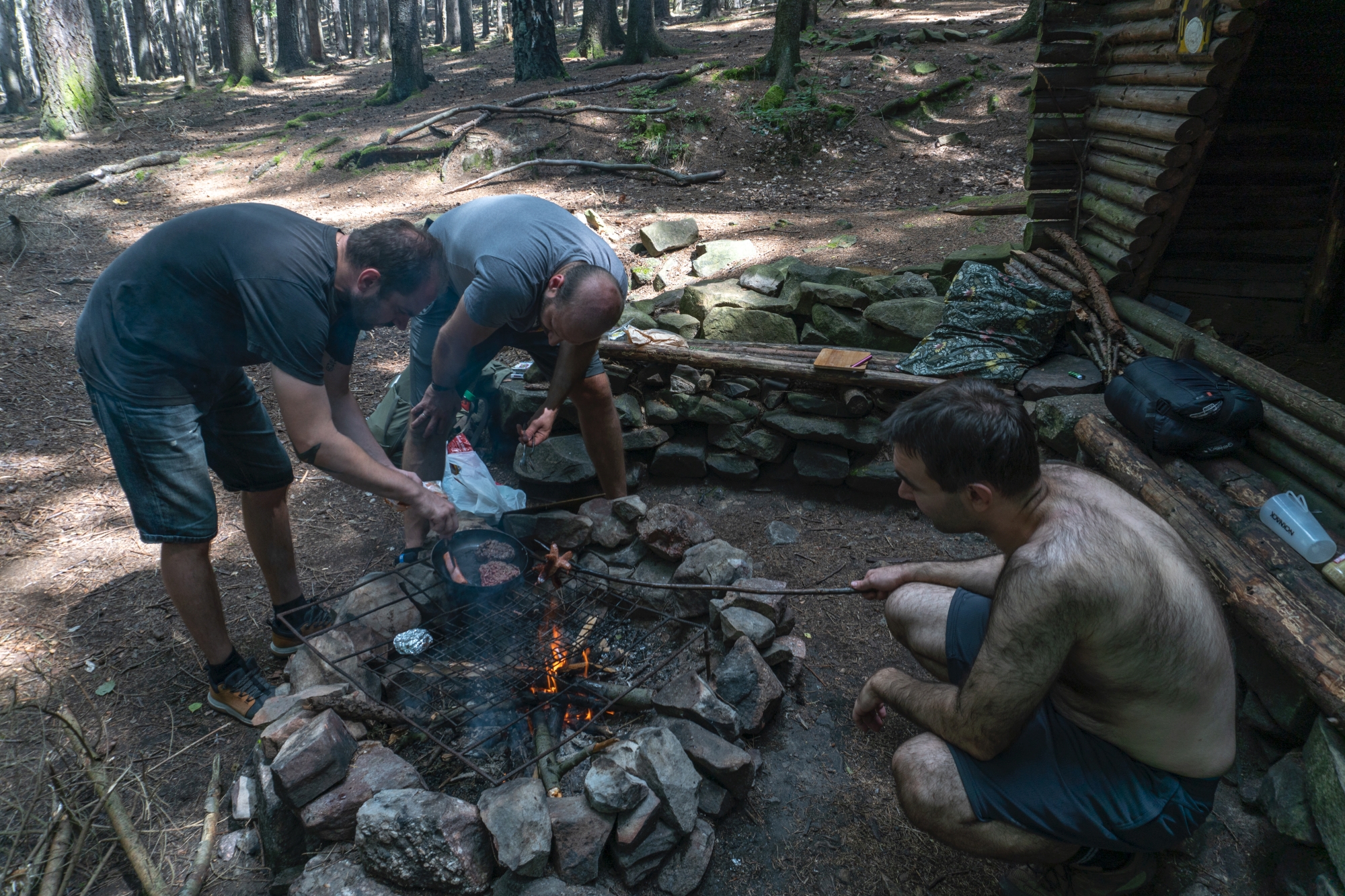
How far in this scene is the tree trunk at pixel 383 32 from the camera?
1105 inches

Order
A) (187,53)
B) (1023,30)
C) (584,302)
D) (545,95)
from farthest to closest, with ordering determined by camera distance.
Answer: (187,53)
(1023,30)
(545,95)
(584,302)

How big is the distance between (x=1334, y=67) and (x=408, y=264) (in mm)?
6541

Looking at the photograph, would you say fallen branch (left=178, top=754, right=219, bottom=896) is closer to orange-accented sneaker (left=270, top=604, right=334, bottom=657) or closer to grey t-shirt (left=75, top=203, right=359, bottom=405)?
orange-accented sneaker (left=270, top=604, right=334, bottom=657)

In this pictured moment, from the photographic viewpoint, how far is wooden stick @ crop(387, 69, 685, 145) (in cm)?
1094

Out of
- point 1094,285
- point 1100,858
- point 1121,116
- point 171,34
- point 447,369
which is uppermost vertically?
point 171,34

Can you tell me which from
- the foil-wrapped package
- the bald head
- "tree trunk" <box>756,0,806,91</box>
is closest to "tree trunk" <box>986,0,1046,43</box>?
"tree trunk" <box>756,0,806,91</box>

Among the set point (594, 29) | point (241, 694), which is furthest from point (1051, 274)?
point (594, 29)

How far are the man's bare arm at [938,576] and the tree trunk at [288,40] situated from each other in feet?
92.1

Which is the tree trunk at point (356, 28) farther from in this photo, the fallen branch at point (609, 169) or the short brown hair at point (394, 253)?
the short brown hair at point (394, 253)

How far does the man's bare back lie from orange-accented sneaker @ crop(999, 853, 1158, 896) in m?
0.38

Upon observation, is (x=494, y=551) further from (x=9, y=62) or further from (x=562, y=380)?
(x=9, y=62)

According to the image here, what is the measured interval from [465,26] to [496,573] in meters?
26.1

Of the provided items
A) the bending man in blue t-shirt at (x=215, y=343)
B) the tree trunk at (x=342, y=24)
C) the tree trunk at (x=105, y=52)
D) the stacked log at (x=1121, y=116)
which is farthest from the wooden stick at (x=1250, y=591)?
the tree trunk at (x=342, y=24)

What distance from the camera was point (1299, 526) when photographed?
3252 mm
